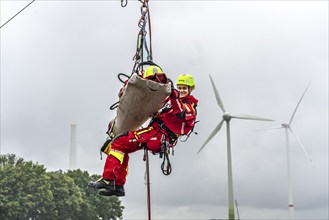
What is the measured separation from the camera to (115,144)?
11.4 meters

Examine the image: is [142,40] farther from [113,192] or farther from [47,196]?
[47,196]

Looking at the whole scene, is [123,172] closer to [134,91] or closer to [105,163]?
[105,163]

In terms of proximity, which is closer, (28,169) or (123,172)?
(123,172)

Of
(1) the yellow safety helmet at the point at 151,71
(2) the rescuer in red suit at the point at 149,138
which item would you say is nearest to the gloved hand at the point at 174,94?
(2) the rescuer in red suit at the point at 149,138

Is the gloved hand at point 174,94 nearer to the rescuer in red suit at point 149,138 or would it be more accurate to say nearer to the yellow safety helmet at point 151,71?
the rescuer in red suit at point 149,138

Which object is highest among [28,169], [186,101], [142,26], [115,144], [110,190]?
[28,169]

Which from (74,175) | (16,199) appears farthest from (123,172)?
(74,175)

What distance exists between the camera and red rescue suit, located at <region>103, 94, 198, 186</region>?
11.4 meters

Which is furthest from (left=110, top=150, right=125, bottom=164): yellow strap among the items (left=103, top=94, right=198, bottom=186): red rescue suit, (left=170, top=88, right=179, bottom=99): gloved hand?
(left=170, top=88, right=179, bottom=99): gloved hand

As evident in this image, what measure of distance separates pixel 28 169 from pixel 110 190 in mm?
67178

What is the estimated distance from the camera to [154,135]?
1159cm

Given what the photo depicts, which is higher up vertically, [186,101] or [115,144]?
[186,101]

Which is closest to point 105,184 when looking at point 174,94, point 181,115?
point 181,115

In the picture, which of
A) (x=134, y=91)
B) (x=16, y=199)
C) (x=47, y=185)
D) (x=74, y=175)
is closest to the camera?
(x=134, y=91)
